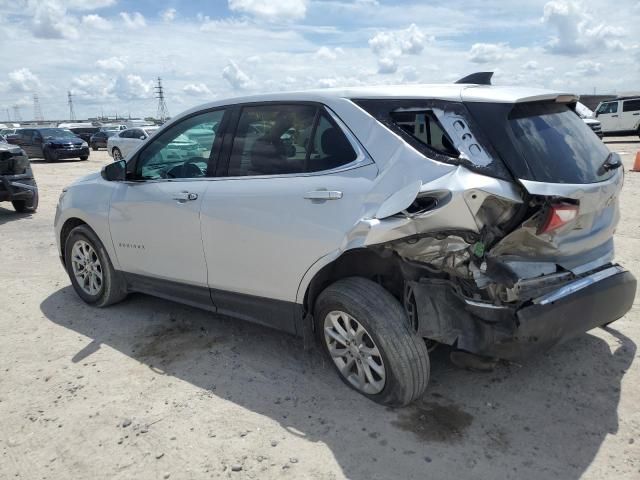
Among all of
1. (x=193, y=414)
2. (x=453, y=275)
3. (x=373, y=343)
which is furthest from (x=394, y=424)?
(x=193, y=414)

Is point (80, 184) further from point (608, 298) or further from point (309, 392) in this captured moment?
point (608, 298)

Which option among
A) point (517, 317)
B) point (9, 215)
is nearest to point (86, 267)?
point (517, 317)

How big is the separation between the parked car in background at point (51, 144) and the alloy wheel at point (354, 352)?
22.5 metres

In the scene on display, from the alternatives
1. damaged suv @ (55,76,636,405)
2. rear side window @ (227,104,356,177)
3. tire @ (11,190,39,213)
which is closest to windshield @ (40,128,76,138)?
tire @ (11,190,39,213)

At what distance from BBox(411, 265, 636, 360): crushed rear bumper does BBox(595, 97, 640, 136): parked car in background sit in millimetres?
24081

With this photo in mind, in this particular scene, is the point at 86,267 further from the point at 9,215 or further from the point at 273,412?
the point at 9,215

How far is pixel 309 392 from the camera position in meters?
3.35

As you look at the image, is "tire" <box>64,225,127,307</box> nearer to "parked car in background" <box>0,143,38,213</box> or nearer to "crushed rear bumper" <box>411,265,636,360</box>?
"crushed rear bumper" <box>411,265,636,360</box>

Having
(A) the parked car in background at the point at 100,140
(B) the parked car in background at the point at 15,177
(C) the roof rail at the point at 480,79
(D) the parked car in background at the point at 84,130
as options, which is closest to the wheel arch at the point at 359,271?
(C) the roof rail at the point at 480,79

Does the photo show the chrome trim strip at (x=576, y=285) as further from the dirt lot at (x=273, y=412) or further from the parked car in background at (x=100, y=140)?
the parked car in background at (x=100, y=140)

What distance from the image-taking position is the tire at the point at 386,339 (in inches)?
116

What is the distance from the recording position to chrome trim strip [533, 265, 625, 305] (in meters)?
2.76

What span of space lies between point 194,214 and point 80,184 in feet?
5.57

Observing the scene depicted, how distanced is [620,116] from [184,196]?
2491 centimetres
